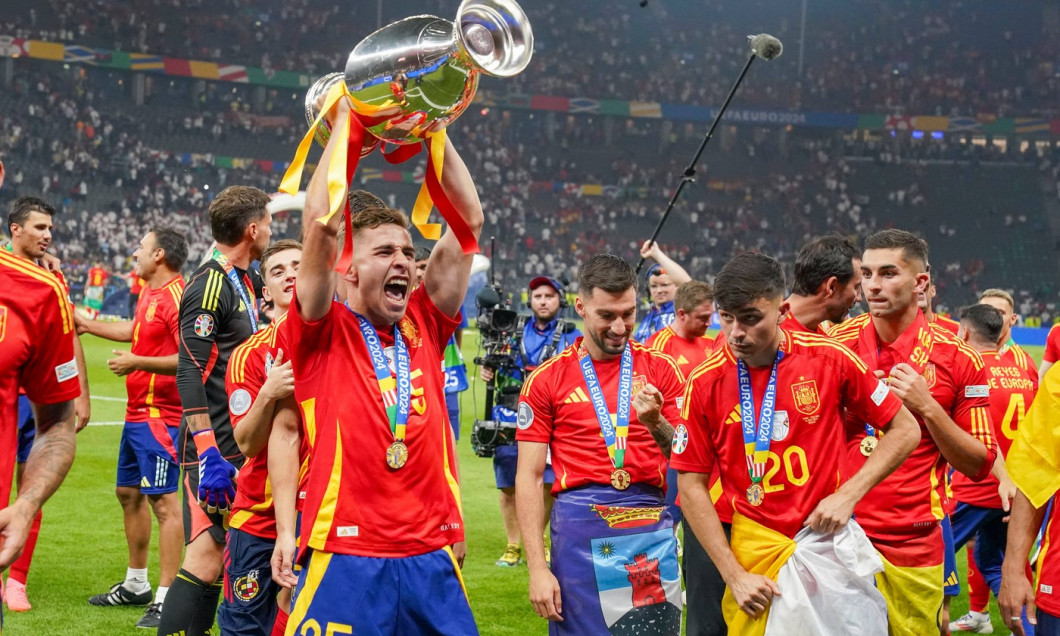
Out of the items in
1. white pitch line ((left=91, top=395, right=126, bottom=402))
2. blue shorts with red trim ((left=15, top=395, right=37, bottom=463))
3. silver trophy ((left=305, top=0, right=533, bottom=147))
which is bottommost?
white pitch line ((left=91, top=395, right=126, bottom=402))

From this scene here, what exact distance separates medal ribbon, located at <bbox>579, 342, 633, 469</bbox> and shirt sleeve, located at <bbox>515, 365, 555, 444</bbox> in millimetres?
177

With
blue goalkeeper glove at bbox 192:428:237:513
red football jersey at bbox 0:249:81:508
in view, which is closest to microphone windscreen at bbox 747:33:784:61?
blue goalkeeper glove at bbox 192:428:237:513

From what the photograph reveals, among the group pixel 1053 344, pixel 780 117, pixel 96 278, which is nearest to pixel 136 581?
pixel 1053 344

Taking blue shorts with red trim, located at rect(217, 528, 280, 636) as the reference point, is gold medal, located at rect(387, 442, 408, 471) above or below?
above

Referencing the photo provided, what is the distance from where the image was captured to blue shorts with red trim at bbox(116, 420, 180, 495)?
6.88 metres

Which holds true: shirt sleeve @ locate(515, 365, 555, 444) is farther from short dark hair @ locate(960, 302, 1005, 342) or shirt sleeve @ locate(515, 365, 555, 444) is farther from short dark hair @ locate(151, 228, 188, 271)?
short dark hair @ locate(960, 302, 1005, 342)

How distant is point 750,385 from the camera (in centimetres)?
378

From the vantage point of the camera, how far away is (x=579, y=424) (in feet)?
14.6

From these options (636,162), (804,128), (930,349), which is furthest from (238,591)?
(804,128)

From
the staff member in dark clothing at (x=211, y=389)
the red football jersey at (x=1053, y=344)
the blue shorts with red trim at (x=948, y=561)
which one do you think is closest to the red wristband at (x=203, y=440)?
the staff member in dark clothing at (x=211, y=389)

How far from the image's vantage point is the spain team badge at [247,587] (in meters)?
4.52

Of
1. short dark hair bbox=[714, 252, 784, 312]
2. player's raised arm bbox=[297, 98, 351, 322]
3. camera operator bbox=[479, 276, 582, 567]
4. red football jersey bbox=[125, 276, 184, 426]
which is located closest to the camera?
player's raised arm bbox=[297, 98, 351, 322]

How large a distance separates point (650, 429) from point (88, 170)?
41286mm

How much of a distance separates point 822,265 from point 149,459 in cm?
460
